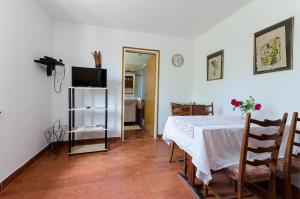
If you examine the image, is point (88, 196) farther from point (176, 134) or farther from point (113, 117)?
point (113, 117)

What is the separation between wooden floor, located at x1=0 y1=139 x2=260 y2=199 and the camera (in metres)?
1.70

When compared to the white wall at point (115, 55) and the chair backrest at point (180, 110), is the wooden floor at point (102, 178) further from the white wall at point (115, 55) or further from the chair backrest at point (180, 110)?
the white wall at point (115, 55)

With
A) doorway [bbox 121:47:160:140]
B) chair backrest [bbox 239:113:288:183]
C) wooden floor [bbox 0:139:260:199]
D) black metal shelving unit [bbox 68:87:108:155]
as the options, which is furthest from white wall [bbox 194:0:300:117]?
black metal shelving unit [bbox 68:87:108:155]

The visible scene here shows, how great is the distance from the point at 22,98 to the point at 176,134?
2.10m

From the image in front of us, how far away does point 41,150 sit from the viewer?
2721 mm

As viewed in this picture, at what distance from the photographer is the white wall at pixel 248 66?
185cm

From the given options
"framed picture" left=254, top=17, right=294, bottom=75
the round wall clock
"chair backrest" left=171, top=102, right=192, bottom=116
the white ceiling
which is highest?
the white ceiling

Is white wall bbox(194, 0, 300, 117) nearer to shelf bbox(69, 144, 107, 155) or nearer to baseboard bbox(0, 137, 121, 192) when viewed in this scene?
shelf bbox(69, 144, 107, 155)

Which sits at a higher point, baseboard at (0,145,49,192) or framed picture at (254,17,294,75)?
framed picture at (254,17,294,75)

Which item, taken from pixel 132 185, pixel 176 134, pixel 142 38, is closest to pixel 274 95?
pixel 176 134

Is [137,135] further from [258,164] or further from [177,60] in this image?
[258,164]

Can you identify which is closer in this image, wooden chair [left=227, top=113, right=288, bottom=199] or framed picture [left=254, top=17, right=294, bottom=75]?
wooden chair [left=227, top=113, right=288, bottom=199]

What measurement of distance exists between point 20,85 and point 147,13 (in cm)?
221

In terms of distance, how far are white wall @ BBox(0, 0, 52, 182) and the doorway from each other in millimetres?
1540
